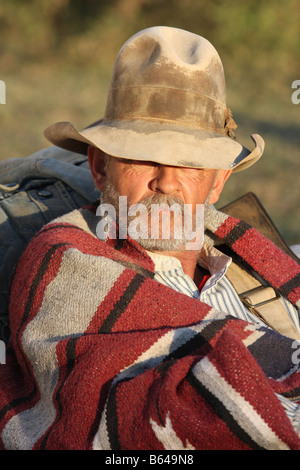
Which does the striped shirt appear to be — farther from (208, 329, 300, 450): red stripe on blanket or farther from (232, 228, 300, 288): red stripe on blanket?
(208, 329, 300, 450): red stripe on blanket

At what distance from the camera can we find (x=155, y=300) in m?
1.72

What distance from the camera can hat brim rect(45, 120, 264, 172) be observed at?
2051 millimetres

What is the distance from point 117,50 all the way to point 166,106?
10.1 meters

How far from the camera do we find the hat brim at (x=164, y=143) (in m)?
2.05

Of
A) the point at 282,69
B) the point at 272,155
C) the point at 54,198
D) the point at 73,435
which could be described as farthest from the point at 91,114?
the point at 73,435

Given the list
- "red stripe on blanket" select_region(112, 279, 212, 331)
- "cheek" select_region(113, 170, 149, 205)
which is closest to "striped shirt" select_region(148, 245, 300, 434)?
"cheek" select_region(113, 170, 149, 205)

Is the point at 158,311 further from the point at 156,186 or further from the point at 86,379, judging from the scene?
the point at 156,186

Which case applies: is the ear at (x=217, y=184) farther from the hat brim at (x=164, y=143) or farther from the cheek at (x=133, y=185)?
the cheek at (x=133, y=185)

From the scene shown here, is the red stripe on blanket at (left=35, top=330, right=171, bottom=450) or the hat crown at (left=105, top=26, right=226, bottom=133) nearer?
the red stripe on blanket at (left=35, top=330, right=171, bottom=450)

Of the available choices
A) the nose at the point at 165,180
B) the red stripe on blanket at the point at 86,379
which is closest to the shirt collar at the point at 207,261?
the nose at the point at 165,180

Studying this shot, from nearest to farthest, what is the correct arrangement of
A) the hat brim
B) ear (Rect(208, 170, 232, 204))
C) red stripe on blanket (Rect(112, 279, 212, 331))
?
red stripe on blanket (Rect(112, 279, 212, 331)) → the hat brim → ear (Rect(208, 170, 232, 204))

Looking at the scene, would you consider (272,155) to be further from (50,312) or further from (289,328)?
(50,312)

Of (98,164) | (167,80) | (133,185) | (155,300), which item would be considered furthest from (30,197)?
(155,300)
